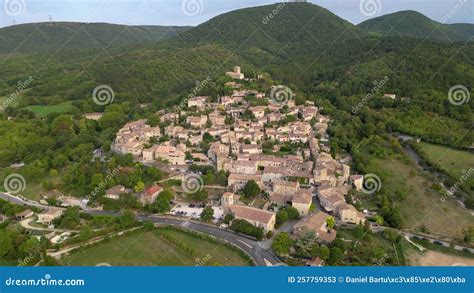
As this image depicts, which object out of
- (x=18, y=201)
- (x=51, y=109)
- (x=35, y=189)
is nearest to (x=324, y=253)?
(x=18, y=201)

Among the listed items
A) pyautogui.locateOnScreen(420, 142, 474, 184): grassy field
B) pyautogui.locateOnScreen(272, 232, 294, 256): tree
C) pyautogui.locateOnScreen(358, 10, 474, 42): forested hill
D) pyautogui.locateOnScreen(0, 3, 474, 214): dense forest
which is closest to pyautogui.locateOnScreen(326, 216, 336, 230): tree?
pyautogui.locateOnScreen(272, 232, 294, 256): tree

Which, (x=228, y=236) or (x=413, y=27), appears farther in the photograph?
(x=413, y=27)

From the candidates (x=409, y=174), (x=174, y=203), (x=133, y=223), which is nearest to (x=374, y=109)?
(x=409, y=174)

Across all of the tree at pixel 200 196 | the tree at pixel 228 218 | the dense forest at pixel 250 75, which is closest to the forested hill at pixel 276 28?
the dense forest at pixel 250 75

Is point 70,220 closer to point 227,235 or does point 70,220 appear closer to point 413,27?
point 227,235

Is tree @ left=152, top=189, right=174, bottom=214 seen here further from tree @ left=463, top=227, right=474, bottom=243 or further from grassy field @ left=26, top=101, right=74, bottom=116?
grassy field @ left=26, top=101, right=74, bottom=116

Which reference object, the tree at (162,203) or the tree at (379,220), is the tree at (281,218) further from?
the tree at (162,203)

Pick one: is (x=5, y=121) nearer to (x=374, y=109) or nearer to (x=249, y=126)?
(x=249, y=126)
